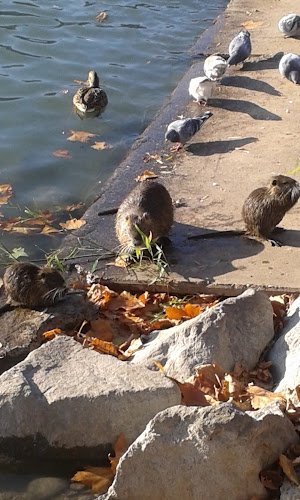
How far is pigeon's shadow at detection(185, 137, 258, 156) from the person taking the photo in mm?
8539

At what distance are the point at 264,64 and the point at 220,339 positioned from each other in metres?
6.99

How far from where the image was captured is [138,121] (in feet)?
33.8

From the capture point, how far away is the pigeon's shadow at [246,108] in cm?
934

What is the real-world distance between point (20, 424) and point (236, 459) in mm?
1359

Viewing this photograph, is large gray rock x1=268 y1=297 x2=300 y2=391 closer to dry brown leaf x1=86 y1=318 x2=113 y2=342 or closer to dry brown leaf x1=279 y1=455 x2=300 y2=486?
dry brown leaf x1=279 y1=455 x2=300 y2=486

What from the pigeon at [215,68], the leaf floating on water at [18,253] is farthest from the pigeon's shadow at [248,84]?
the leaf floating on water at [18,253]

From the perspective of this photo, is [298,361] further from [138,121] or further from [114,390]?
[138,121]

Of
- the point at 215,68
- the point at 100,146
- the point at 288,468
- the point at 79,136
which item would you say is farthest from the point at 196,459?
the point at 215,68

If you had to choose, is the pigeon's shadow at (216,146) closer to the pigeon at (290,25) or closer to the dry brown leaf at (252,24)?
the pigeon at (290,25)

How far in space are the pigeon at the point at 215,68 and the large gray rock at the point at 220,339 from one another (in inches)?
224

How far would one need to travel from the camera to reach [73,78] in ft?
38.0

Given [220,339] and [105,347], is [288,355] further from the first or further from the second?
[105,347]

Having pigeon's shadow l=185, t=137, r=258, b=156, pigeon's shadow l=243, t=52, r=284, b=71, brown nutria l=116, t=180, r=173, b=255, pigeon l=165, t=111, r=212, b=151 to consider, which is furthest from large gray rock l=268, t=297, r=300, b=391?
pigeon's shadow l=243, t=52, r=284, b=71

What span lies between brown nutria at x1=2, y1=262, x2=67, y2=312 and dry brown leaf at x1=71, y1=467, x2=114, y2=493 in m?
1.74
